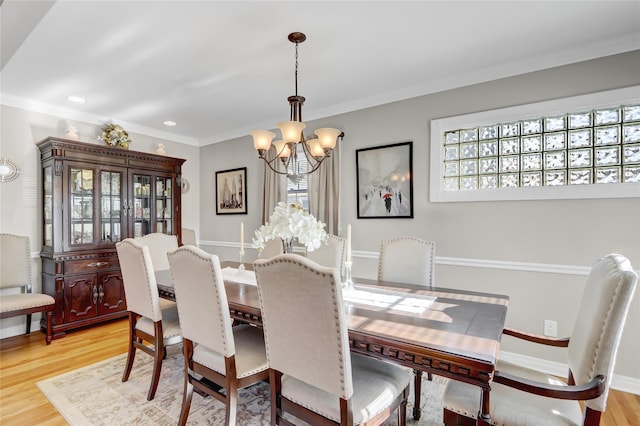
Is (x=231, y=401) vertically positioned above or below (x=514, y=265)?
below

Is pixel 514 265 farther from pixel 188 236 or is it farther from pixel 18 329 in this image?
pixel 18 329

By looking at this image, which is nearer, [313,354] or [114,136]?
[313,354]

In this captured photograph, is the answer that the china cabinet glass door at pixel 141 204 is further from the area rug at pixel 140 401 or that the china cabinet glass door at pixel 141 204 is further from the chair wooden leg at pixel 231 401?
the chair wooden leg at pixel 231 401

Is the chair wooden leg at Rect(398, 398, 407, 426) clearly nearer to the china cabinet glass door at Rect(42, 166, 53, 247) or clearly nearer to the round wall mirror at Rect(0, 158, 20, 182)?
the china cabinet glass door at Rect(42, 166, 53, 247)

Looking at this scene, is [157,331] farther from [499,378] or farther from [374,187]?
[374,187]

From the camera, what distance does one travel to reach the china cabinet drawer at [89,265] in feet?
11.4

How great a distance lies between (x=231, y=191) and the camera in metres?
4.88

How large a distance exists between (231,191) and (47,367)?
2.88 metres

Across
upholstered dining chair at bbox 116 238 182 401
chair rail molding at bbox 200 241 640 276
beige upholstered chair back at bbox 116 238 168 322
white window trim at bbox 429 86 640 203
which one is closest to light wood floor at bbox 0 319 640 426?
upholstered dining chair at bbox 116 238 182 401

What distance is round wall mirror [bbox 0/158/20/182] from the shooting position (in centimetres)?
337

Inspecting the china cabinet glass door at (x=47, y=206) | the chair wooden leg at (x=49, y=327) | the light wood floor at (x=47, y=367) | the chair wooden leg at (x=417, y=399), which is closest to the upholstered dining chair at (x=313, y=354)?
the chair wooden leg at (x=417, y=399)

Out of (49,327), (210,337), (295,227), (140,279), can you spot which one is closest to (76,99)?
(49,327)

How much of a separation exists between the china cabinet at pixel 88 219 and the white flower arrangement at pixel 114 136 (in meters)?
0.15

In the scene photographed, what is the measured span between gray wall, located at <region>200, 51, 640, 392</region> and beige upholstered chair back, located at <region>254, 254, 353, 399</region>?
2.14 metres
